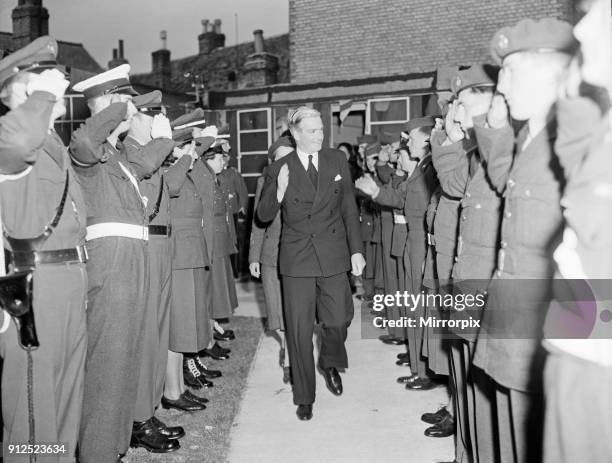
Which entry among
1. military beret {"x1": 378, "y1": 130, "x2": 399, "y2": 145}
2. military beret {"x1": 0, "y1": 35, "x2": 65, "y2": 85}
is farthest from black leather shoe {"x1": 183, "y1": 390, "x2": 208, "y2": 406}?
military beret {"x1": 378, "y1": 130, "x2": 399, "y2": 145}

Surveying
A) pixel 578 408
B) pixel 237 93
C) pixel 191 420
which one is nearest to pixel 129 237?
pixel 191 420

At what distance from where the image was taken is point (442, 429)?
3.96m

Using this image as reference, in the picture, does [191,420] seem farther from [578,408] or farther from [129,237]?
[578,408]

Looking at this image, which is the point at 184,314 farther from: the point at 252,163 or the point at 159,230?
the point at 252,163

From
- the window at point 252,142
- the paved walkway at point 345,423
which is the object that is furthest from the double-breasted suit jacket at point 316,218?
the window at point 252,142

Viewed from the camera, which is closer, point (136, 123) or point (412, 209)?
point (136, 123)

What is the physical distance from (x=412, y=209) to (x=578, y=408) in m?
3.47

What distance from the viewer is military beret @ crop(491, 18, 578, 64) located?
214 centimetres

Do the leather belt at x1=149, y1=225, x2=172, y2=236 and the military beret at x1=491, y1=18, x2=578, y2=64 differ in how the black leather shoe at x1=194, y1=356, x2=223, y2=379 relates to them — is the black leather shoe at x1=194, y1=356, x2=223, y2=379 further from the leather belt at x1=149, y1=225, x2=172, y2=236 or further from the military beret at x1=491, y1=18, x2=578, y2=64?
the military beret at x1=491, y1=18, x2=578, y2=64

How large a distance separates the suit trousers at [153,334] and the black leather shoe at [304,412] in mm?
1042

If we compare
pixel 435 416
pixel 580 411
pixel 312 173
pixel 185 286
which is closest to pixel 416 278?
pixel 435 416

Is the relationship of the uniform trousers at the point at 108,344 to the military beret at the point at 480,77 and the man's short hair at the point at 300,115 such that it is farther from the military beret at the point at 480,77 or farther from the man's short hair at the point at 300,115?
the military beret at the point at 480,77

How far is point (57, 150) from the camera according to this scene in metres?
2.73

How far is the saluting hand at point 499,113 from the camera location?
2.54m
